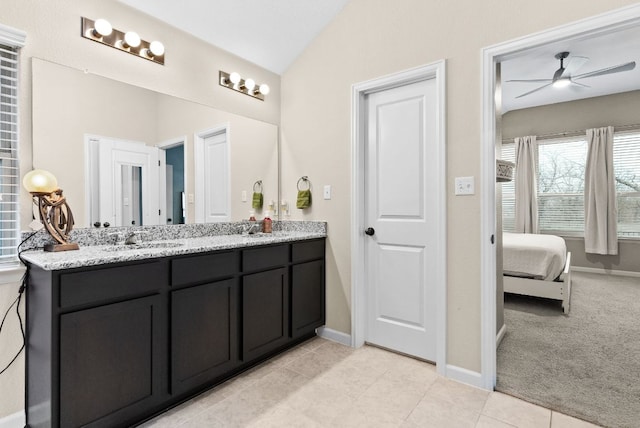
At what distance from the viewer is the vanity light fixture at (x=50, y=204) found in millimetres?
1626

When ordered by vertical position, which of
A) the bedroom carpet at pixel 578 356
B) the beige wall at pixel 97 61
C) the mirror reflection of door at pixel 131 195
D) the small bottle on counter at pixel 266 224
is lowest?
the bedroom carpet at pixel 578 356

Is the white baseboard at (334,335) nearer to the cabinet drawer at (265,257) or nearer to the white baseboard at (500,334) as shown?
the cabinet drawer at (265,257)

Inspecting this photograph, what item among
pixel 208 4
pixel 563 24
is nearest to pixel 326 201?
pixel 208 4

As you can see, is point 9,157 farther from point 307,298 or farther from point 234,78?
point 307,298

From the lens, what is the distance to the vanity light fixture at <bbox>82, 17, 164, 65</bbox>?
6.18 feet

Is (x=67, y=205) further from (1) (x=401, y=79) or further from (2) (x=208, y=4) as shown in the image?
(1) (x=401, y=79)

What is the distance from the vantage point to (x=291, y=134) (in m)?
2.99

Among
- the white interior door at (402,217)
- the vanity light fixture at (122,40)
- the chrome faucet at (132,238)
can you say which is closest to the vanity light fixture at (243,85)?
the vanity light fixture at (122,40)

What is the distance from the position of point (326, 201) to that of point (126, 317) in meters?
1.66

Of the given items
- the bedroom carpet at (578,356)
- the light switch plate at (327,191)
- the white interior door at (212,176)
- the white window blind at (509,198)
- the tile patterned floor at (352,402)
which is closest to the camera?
the tile patterned floor at (352,402)

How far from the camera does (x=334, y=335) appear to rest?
2738mm

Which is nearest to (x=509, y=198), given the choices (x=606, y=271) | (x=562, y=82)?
(x=606, y=271)

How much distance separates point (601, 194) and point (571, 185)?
46cm

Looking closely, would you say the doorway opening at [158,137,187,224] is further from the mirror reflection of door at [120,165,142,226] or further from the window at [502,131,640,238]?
the window at [502,131,640,238]
